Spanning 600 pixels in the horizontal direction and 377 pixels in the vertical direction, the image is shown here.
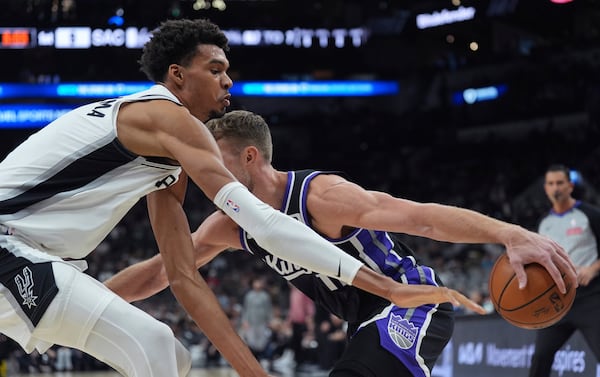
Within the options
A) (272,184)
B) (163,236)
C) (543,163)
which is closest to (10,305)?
(163,236)

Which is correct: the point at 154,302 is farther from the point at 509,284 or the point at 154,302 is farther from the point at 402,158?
the point at 509,284

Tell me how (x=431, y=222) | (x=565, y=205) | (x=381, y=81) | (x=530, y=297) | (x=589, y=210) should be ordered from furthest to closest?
(x=381, y=81)
(x=565, y=205)
(x=589, y=210)
(x=431, y=222)
(x=530, y=297)

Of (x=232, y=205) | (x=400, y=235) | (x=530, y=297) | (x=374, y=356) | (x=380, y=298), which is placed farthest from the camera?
(x=400, y=235)

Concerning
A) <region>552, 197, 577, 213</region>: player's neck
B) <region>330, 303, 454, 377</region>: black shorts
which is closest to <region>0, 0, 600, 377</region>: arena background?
<region>552, 197, 577, 213</region>: player's neck

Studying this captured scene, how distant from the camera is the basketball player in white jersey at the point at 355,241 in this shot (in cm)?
340

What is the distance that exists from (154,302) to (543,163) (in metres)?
9.74

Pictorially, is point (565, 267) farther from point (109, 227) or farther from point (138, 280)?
point (138, 280)

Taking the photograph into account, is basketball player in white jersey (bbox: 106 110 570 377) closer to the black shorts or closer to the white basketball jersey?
the black shorts

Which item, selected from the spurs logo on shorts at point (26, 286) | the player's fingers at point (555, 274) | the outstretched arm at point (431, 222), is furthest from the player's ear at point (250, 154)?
the player's fingers at point (555, 274)

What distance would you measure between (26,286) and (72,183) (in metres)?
0.37

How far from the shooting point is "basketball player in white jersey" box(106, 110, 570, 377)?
11.2ft

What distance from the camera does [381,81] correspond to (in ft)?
77.5

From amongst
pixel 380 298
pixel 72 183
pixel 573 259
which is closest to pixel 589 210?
pixel 573 259

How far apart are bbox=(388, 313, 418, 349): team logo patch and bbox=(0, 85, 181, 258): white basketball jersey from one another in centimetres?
112
